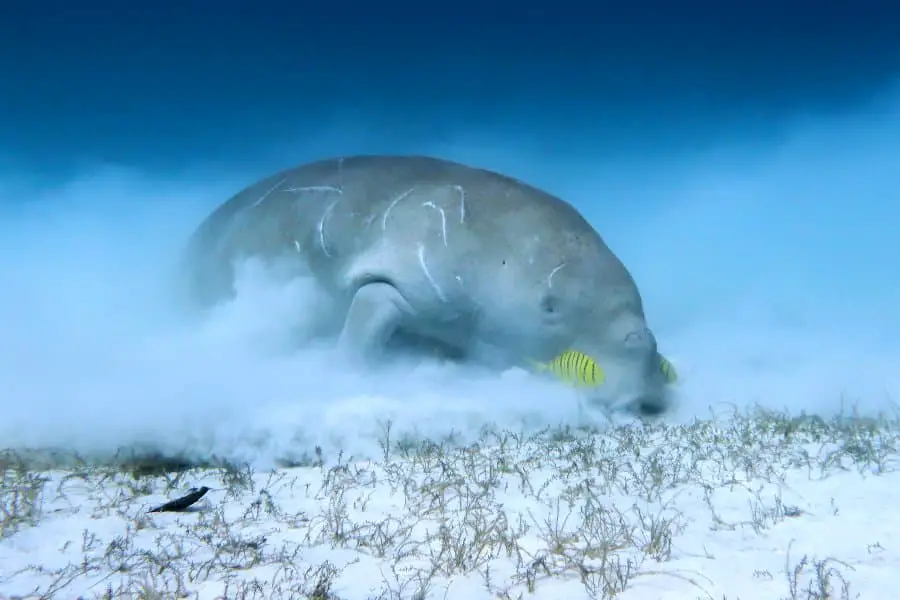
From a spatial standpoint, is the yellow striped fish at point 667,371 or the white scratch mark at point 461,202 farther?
the yellow striped fish at point 667,371

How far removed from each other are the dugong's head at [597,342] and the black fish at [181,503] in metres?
3.52

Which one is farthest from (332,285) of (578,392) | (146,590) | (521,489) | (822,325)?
(822,325)

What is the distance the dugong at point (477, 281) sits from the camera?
233 inches

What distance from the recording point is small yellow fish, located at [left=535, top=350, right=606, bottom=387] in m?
5.71

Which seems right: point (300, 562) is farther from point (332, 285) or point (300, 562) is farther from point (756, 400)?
point (756, 400)

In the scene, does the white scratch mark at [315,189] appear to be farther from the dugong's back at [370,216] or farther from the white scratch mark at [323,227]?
the white scratch mark at [323,227]

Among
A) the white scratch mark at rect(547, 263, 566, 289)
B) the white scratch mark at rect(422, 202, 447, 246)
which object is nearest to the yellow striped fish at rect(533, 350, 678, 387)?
the white scratch mark at rect(547, 263, 566, 289)

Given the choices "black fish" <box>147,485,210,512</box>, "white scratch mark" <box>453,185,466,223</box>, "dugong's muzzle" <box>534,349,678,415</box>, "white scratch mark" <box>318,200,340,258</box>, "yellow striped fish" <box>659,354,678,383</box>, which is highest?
"white scratch mark" <box>453,185,466,223</box>

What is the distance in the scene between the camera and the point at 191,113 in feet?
95.9

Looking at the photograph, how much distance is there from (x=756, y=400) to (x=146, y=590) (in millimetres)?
5608

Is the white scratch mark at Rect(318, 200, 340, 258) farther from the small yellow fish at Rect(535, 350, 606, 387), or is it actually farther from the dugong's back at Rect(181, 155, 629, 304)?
the small yellow fish at Rect(535, 350, 606, 387)

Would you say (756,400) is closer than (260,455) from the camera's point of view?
No

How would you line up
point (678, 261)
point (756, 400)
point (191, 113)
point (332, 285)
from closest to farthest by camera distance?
point (756, 400), point (332, 285), point (678, 261), point (191, 113)

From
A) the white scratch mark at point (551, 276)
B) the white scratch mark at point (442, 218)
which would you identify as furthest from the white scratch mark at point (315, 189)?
the white scratch mark at point (551, 276)
